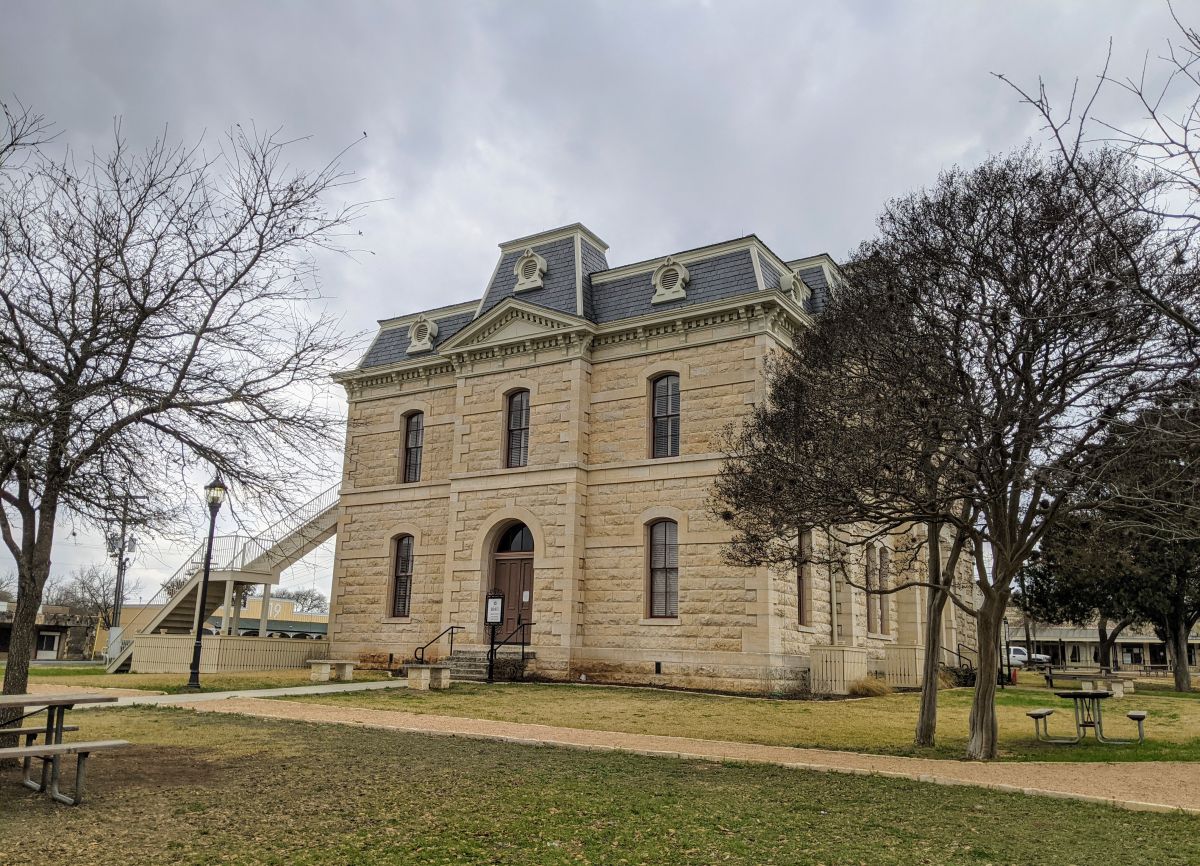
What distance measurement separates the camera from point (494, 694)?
1906cm

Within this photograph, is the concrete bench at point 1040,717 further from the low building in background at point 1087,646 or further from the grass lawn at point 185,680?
the low building in background at point 1087,646

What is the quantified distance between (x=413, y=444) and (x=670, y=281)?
32.9 ft

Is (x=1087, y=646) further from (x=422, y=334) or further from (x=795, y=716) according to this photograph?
(x=795, y=716)

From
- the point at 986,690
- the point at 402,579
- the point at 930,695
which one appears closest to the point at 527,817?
the point at 986,690

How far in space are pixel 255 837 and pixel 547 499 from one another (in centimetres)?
1770

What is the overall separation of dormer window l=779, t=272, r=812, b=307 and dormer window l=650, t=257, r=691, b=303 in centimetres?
252

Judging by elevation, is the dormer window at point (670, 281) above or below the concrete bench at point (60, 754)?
above

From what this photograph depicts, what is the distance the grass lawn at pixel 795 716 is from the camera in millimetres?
12977

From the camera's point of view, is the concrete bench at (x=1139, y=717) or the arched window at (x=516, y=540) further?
the arched window at (x=516, y=540)

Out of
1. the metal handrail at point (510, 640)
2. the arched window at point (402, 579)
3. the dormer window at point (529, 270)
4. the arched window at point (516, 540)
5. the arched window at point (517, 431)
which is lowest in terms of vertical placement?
the metal handrail at point (510, 640)

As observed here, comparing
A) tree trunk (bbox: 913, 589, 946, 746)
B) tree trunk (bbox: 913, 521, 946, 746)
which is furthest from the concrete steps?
tree trunk (bbox: 913, 589, 946, 746)

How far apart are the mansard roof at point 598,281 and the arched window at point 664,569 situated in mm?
5649

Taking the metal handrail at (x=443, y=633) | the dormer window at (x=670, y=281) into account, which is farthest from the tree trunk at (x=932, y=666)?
the metal handrail at (x=443, y=633)

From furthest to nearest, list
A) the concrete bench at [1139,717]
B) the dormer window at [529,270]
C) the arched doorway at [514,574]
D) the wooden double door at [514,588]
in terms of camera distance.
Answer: the dormer window at [529,270] → the arched doorway at [514,574] → the wooden double door at [514,588] → the concrete bench at [1139,717]
